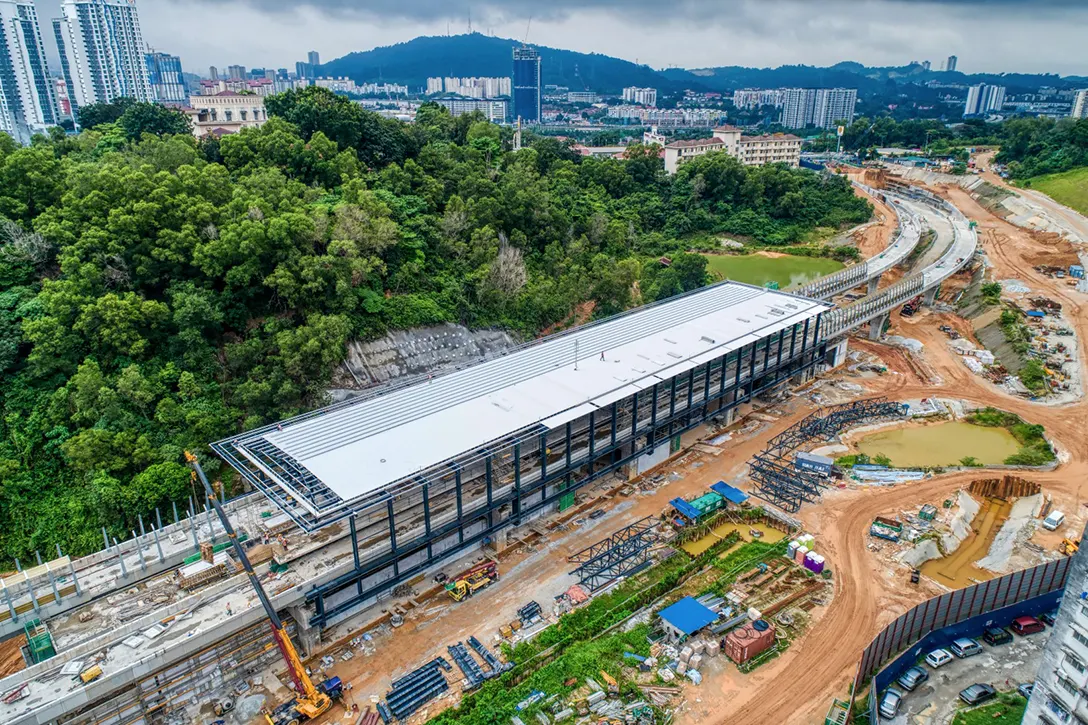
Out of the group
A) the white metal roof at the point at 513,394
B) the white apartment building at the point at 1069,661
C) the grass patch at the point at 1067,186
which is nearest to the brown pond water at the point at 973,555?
the white apartment building at the point at 1069,661

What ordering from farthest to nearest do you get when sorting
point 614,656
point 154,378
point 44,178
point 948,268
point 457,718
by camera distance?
point 948,268
point 44,178
point 154,378
point 614,656
point 457,718

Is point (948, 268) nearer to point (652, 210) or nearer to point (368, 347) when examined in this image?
point (652, 210)

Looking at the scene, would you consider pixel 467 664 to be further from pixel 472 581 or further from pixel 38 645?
pixel 38 645

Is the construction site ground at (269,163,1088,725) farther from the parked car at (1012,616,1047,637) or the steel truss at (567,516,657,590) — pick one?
the parked car at (1012,616,1047,637)

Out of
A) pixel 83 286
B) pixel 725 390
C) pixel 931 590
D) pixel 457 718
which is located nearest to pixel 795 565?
pixel 931 590

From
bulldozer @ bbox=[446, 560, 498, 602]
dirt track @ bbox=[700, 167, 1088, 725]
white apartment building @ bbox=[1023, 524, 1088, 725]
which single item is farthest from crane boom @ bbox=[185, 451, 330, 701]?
white apartment building @ bbox=[1023, 524, 1088, 725]

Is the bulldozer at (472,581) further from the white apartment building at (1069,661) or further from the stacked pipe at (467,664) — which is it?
the white apartment building at (1069,661)
